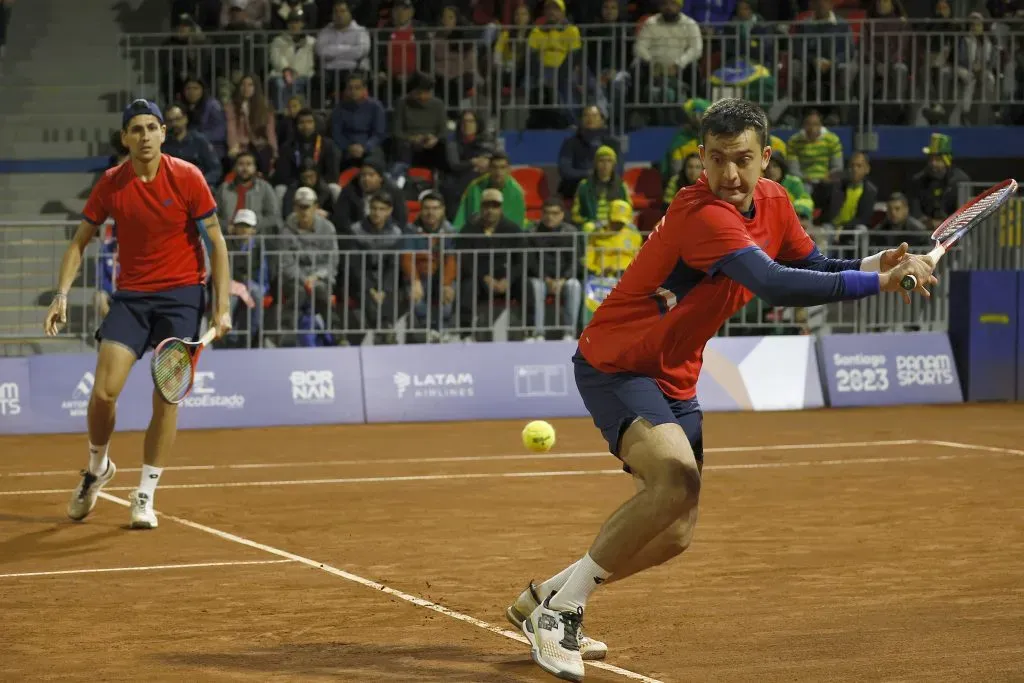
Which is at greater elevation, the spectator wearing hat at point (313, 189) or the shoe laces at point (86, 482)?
the spectator wearing hat at point (313, 189)

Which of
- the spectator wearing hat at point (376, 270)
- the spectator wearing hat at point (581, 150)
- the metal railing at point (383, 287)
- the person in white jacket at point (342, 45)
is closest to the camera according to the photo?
the metal railing at point (383, 287)

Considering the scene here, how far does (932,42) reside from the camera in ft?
77.8

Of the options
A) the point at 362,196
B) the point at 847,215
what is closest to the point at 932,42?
the point at 847,215

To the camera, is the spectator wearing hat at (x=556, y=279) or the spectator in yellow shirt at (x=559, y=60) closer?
the spectator wearing hat at (x=556, y=279)

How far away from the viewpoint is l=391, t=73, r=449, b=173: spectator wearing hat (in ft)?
70.7

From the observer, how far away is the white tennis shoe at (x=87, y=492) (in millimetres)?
10883

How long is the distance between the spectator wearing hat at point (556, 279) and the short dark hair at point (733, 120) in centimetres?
1230

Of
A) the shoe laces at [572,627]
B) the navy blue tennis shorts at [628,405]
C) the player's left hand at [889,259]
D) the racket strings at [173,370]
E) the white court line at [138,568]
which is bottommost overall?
the white court line at [138,568]

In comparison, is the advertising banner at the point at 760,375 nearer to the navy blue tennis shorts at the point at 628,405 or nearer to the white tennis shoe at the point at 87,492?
the white tennis shoe at the point at 87,492

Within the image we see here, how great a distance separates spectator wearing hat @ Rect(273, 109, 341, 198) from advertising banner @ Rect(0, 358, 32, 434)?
15.8 ft

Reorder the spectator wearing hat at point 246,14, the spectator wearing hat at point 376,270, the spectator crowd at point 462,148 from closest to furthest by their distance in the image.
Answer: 1. the spectator wearing hat at point 376,270
2. the spectator crowd at point 462,148
3. the spectator wearing hat at point 246,14

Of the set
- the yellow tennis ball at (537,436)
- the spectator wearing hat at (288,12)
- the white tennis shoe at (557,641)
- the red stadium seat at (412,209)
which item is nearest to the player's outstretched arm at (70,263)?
the yellow tennis ball at (537,436)

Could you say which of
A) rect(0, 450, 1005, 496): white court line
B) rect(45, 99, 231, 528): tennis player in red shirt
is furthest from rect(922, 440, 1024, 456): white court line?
rect(45, 99, 231, 528): tennis player in red shirt

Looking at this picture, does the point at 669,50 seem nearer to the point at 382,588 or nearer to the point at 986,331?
the point at 986,331
